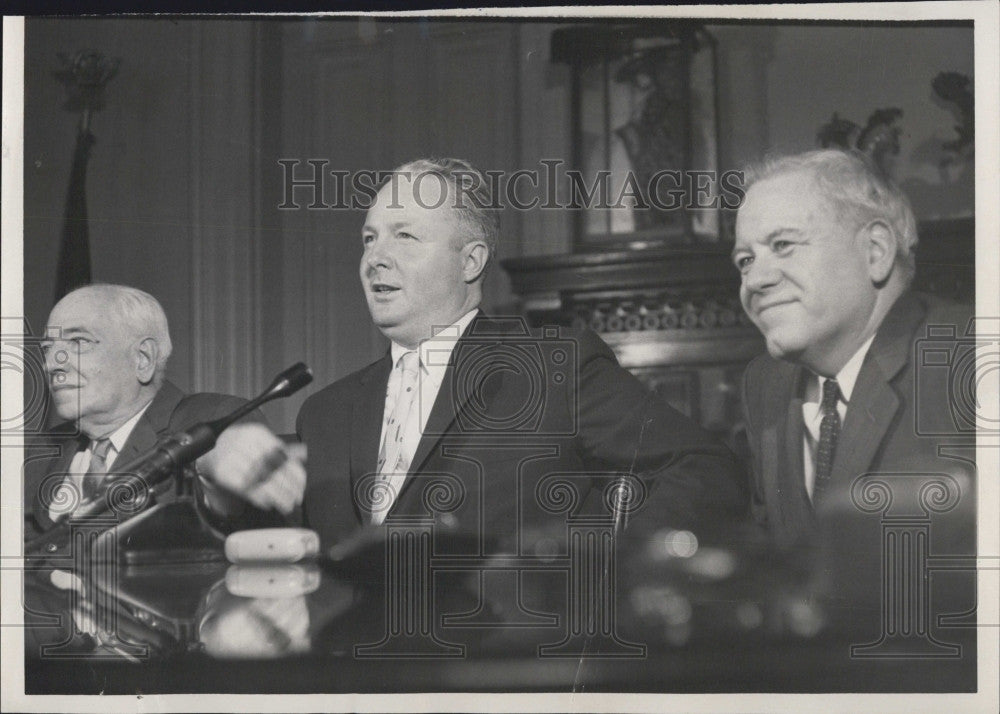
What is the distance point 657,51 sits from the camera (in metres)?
2.78

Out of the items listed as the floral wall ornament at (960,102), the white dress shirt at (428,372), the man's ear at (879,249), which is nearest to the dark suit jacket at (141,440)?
the white dress shirt at (428,372)

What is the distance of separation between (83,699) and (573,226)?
1.53 meters

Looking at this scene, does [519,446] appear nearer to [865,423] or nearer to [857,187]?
[865,423]

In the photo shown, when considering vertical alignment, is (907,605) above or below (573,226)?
below

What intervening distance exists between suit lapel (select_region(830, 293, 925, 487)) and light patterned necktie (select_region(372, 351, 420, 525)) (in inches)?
37.4

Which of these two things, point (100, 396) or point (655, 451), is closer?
point (655, 451)

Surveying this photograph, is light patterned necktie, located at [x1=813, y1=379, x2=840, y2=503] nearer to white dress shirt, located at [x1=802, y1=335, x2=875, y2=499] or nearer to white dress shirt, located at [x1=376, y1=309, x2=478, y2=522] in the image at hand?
white dress shirt, located at [x1=802, y1=335, x2=875, y2=499]

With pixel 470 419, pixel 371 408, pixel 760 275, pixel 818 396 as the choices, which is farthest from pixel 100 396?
pixel 818 396

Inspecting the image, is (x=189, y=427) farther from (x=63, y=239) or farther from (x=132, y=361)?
(x=63, y=239)

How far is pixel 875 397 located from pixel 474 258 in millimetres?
949

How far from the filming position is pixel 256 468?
2756 millimetres

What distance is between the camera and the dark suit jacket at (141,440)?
9.08 feet

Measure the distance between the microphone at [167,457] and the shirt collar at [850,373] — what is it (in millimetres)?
1191

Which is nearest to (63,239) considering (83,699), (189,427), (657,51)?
(189,427)
